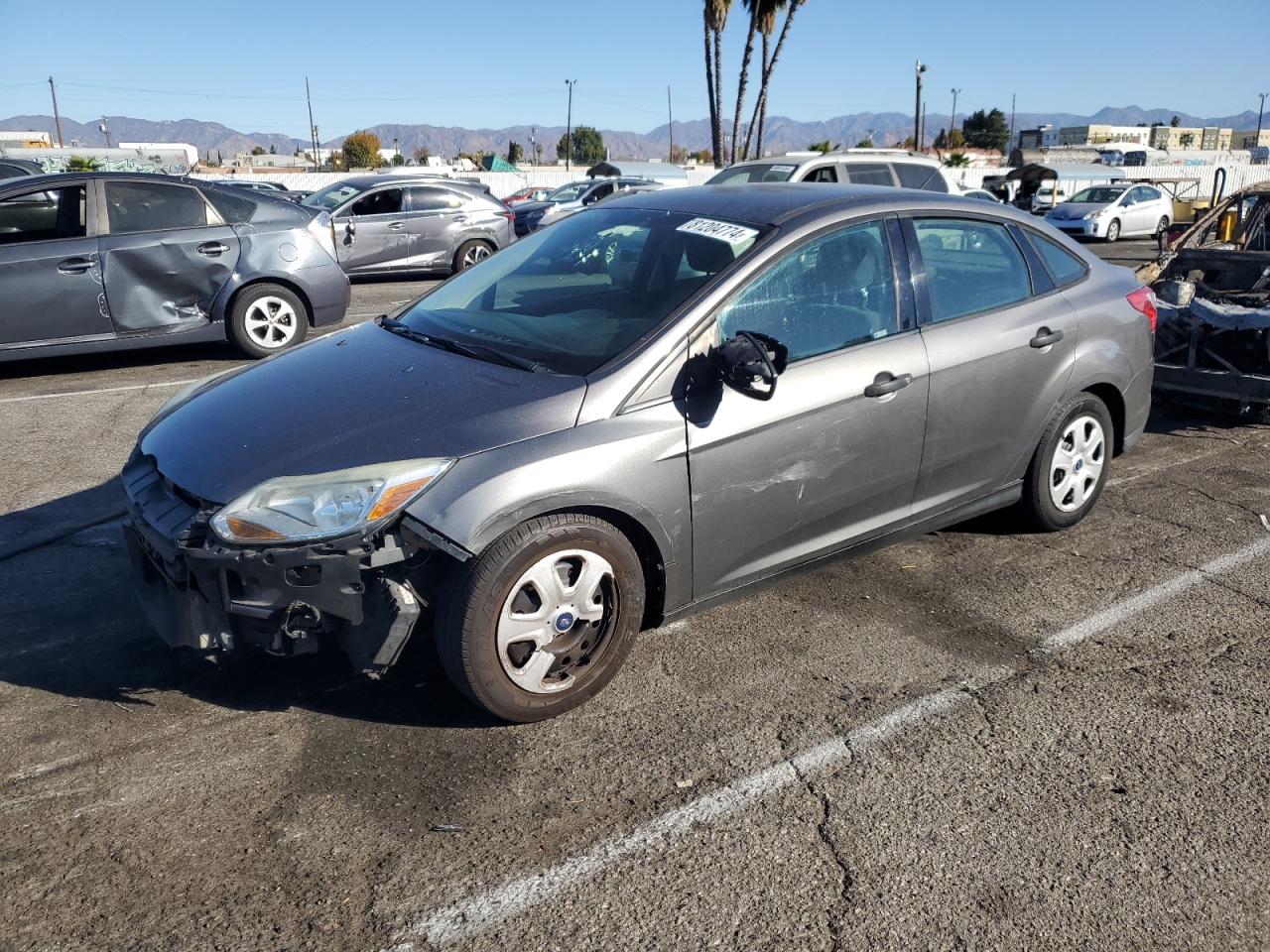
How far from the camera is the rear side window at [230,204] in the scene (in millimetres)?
8672

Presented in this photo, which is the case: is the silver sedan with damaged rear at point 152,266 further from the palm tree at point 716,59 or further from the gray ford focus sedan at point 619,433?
the palm tree at point 716,59

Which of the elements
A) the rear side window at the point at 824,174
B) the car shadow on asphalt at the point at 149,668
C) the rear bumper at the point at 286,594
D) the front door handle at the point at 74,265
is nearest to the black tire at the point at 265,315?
the front door handle at the point at 74,265

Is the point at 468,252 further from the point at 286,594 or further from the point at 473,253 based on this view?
the point at 286,594

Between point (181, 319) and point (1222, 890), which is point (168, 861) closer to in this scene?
point (1222, 890)

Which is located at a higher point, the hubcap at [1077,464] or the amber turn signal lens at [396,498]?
the amber turn signal lens at [396,498]

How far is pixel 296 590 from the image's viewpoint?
3082 mm

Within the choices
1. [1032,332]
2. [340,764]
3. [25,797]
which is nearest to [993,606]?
[1032,332]

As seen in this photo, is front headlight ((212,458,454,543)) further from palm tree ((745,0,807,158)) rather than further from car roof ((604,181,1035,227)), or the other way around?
palm tree ((745,0,807,158))

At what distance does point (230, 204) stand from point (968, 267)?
651cm

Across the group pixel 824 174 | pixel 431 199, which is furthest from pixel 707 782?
pixel 431 199

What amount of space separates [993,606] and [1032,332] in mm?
1199

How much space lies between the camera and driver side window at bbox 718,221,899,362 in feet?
12.4

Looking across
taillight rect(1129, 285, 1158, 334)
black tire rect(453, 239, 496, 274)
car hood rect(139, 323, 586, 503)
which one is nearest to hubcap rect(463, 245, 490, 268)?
black tire rect(453, 239, 496, 274)

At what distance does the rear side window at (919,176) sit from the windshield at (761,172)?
57.5 inches
